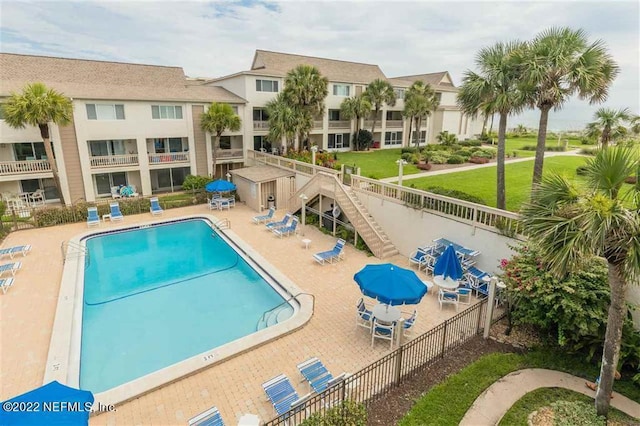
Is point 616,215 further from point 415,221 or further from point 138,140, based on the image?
point 138,140

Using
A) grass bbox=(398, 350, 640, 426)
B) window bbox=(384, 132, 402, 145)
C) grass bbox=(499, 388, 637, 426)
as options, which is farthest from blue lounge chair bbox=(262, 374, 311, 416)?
window bbox=(384, 132, 402, 145)

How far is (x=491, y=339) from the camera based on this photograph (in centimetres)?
997


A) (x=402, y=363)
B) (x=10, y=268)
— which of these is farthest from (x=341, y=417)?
(x=10, y=268)

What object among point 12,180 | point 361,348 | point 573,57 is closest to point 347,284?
point 361,348

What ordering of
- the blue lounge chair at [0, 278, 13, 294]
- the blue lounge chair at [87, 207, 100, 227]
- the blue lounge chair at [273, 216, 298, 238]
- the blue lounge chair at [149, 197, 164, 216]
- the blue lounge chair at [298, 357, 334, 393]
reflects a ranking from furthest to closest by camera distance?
the blue lounge chair at [149, 197, 164, 216] → the blue lounge chair at [87, 207, 100, 227] → the blue lounge chair at [273, 216, 298, 238] → the blue lounge chair at [0, 278, 13, 294] → the blue lounge chair at [298, 357, 334, 393]

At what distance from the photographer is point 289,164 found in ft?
82.4

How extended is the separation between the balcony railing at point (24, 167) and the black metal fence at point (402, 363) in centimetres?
2520

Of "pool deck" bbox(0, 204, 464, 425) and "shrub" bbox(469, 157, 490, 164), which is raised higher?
"shrub" bbox(469, 157, 490, 164)

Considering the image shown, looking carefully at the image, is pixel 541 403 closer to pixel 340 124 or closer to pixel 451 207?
pixel 451 207

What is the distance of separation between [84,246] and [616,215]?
21612mm

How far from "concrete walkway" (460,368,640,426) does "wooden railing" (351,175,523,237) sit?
434 centimetres

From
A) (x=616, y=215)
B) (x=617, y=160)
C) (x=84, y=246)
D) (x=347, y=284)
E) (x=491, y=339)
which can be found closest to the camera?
(x=616, y=215)

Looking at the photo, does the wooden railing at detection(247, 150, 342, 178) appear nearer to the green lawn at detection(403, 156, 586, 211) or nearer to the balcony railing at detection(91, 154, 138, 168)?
the green lawn at detection(403, 156, 586, 211)

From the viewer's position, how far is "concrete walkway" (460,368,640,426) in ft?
23.9
